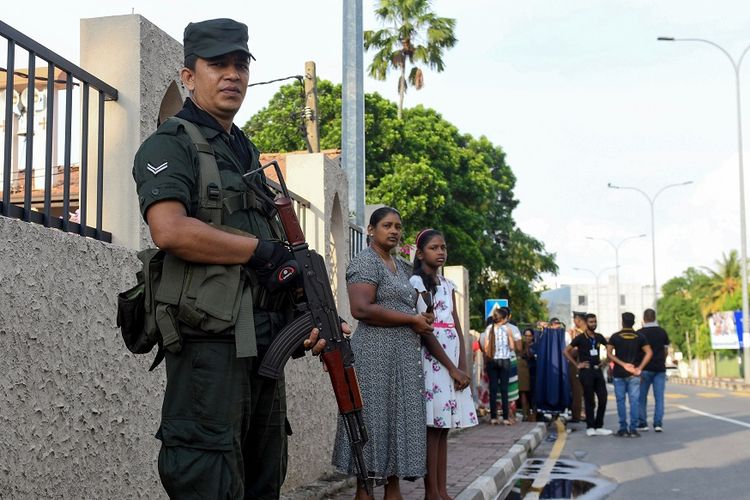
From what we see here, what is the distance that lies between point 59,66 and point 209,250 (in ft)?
6.70

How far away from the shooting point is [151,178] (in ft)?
9.75

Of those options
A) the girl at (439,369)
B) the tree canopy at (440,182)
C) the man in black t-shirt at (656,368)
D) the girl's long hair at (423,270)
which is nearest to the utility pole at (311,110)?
the tree canopy at (440,182)

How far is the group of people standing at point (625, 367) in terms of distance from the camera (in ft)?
47.4

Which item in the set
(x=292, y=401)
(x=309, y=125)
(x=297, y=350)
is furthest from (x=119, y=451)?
(x=309, y=125)

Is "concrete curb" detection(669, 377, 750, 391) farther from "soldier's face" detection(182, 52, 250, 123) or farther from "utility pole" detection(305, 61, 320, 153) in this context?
"soldier's face" detection(182, 52, 250, 123)

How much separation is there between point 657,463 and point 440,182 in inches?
1052

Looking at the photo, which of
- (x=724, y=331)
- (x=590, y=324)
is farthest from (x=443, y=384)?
(x=724, y=331)

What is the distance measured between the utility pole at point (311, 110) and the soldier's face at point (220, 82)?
71.5 feet

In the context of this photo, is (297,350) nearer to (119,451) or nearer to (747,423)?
(119,451)

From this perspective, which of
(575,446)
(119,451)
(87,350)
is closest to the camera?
(87,350)

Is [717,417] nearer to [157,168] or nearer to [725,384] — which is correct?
[157,168]

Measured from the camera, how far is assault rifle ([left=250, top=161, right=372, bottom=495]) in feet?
9.89

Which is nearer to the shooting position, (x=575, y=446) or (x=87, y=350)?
(x=87, y=350)

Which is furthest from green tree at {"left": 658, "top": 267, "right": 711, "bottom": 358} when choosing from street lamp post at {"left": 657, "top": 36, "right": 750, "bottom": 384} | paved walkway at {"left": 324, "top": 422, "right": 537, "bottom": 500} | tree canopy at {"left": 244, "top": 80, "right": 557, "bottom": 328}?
paved walkway at {"left": 324, "top": 422, "right": 537, "bottom": 500}
